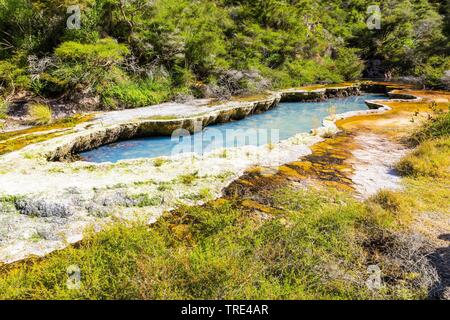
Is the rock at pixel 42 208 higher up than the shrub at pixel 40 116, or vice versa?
the shrub at pixel 40 116

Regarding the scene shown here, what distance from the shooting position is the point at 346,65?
24625mm

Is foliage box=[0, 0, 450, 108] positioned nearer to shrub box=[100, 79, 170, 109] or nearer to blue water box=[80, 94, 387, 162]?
shrub box=[100, 79, 170, 109]

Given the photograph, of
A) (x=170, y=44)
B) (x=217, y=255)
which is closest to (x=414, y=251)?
(x=217, y=255)

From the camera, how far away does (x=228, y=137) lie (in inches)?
407

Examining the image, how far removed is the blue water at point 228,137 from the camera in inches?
339

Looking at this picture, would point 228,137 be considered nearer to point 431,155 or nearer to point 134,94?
point 134,94

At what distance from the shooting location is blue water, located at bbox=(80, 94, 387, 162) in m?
8.61

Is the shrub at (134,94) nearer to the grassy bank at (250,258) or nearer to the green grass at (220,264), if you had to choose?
the grassy bank at (250,258)

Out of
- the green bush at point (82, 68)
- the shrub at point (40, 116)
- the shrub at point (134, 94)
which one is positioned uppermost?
the green bush at point (82, 68)

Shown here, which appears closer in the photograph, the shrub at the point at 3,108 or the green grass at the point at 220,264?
the green grass at the point at 220,264

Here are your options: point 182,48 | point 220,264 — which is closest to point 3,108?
point 182,48

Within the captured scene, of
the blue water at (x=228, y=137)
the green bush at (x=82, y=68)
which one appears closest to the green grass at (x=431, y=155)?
the blue water at (x=228, y=137)

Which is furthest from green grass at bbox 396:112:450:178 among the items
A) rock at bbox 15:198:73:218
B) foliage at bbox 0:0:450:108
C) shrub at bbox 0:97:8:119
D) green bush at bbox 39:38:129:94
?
shrub at bbox 0:97:8:119
